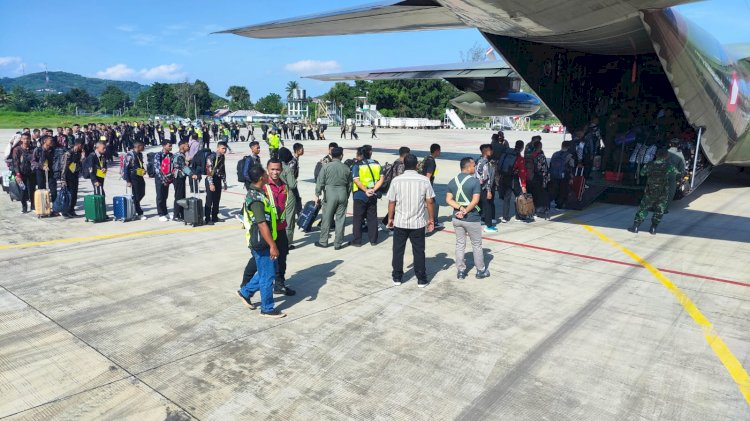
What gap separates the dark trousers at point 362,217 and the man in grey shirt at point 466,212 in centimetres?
210

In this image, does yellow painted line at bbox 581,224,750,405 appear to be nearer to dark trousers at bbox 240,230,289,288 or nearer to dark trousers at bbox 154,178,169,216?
dark trousers at bbox 240,230,289,288

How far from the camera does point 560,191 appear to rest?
41.8 feet

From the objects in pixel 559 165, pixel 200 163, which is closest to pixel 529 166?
pixel 559 165

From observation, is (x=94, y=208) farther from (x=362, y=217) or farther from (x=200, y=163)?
(x=362, y=217)

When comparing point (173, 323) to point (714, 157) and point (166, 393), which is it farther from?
point (714, 157)

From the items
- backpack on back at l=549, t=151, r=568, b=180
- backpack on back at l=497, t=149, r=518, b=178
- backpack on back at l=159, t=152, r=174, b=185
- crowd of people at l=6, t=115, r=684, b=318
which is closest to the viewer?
crowd of people at l=6, t=115, r=684, b=318

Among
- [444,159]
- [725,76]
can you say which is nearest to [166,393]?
[725,76]

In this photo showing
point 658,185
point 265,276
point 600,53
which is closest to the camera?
point 265,276

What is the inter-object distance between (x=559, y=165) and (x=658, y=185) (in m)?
2.57

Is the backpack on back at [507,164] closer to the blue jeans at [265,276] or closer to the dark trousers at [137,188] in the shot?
the blue jeans at [265,276]

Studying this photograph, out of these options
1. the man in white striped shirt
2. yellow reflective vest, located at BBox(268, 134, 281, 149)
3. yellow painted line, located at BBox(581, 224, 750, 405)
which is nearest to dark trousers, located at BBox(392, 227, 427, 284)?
the man in white striped shirt

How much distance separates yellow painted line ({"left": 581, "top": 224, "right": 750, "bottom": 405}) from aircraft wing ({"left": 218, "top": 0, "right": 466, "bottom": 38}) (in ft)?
18.5

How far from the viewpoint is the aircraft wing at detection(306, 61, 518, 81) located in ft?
59.4

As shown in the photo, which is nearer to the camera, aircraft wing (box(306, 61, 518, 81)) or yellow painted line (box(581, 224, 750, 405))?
yellow painted line (box(581, 224, 750, 405))
